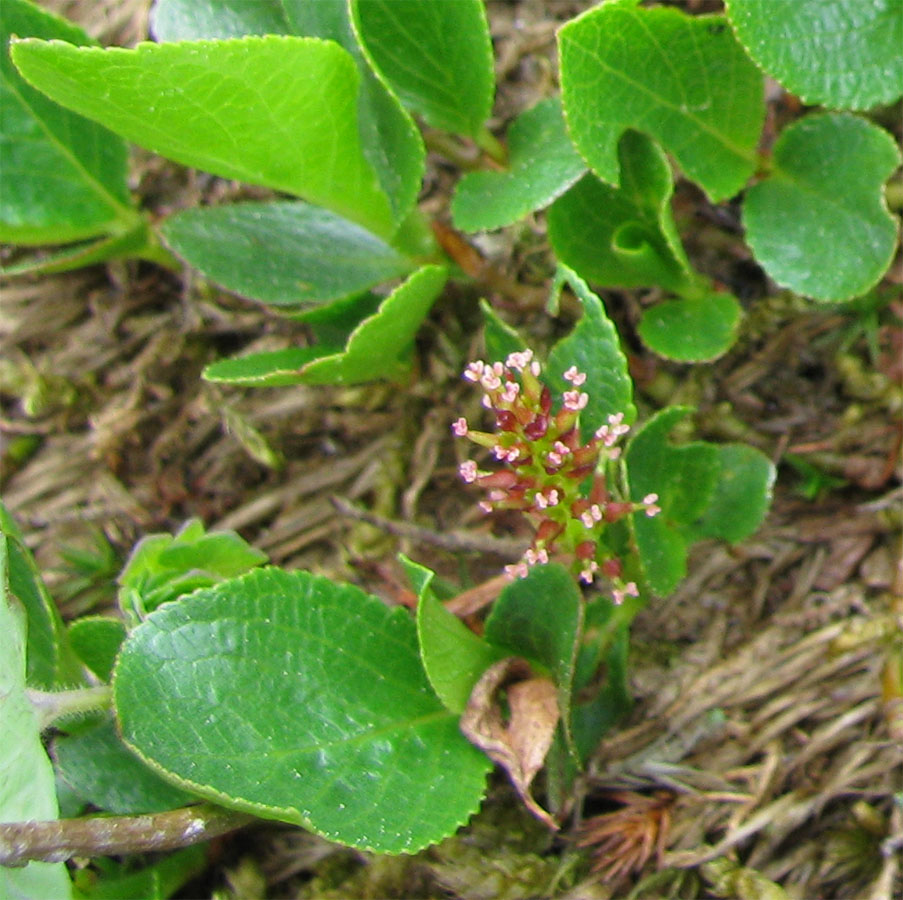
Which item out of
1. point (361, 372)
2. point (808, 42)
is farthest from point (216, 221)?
point (808, 42)

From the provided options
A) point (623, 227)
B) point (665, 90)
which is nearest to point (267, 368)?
point (623, 227)

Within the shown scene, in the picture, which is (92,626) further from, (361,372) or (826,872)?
(826,872)

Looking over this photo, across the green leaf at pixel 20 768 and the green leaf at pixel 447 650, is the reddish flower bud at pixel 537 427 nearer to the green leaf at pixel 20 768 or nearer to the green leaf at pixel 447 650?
the green leaf at pixel 447 650

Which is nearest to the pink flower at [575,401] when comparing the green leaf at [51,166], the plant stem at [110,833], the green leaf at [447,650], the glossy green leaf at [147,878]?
the green leaf at [447,650]

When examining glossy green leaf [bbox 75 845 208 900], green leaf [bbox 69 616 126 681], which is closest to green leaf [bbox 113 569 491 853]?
green leaf [bbox 69 616 126 681]

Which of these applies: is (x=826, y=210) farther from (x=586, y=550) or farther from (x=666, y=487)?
(x=586, y=550)
